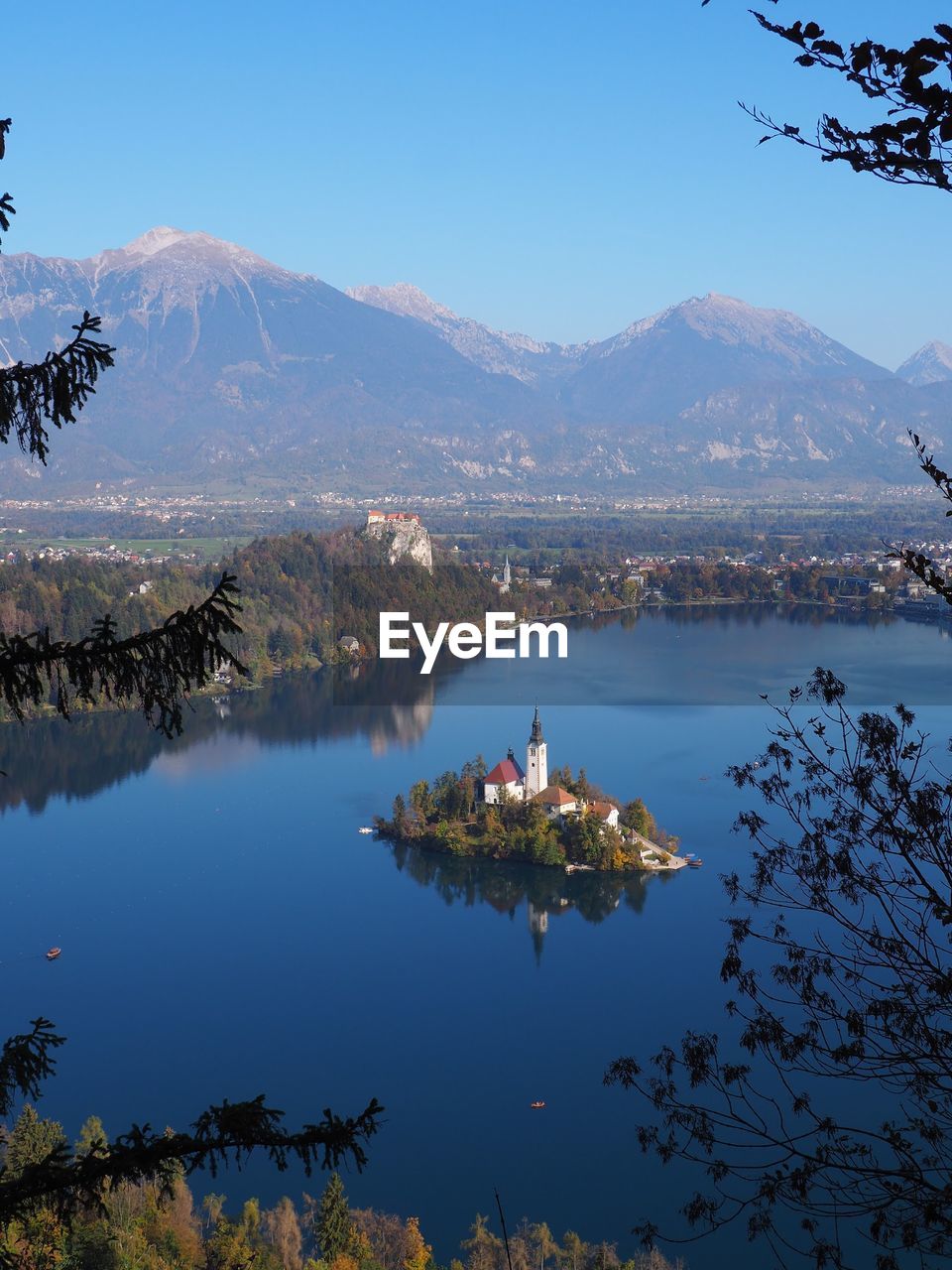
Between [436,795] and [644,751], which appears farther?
[644,751]

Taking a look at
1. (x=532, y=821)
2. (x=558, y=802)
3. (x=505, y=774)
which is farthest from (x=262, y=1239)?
(x=505, y=774)

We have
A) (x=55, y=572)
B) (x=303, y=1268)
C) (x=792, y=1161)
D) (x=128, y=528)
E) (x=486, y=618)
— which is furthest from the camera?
(x=128, y=528)

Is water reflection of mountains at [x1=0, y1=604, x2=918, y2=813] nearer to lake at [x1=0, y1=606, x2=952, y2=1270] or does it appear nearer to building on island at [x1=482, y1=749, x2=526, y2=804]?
lake at [x1=0, y1=606, x2=952, y2=1270]

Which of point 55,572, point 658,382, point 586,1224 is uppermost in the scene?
point 658,382

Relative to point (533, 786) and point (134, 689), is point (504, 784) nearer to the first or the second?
point (533, 786)

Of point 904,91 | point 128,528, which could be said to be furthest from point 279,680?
point 128,528

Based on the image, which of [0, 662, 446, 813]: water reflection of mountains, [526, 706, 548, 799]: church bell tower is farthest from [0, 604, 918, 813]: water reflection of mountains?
[526, 706, 548, 799]: church bell tower

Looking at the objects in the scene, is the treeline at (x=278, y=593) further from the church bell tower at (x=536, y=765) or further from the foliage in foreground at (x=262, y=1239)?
the foliage in foreground at (x=262, y=1239)

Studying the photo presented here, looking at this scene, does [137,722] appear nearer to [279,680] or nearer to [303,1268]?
[279,680]
